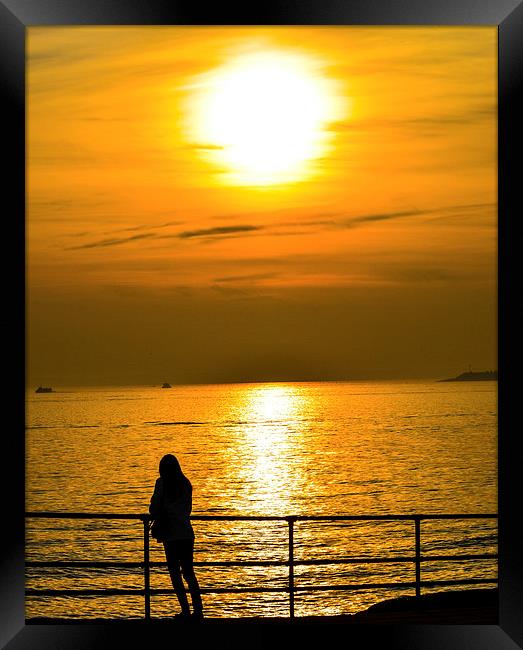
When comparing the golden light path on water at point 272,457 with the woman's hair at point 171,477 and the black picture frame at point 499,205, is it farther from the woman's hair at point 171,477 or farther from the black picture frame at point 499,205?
the black picture frame at point 499,205

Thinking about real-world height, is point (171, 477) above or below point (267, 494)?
above

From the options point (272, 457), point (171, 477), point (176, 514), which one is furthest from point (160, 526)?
point (272, 457)

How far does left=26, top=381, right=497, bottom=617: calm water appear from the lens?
25.0m

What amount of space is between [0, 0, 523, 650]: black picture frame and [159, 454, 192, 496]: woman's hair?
2.56 metres

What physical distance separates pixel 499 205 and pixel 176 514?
338 centimetres

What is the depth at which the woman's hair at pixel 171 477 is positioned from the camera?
6035 millimetres

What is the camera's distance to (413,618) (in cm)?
609

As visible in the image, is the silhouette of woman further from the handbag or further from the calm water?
the calm water

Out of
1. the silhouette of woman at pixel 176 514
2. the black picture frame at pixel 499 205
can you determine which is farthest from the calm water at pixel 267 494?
the black picture frame at pixel 499 205

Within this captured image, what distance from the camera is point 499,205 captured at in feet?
11.3

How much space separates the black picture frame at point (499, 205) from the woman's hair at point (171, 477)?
8.39 ft

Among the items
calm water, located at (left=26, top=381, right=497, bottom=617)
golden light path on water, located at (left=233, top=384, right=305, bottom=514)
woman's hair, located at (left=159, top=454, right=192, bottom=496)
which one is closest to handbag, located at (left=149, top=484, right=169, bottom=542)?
woman's hair, located at (left=159, top=454, right=192, bottom=496)

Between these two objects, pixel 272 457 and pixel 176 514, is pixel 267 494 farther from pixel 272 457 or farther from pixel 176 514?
pixel 176 514

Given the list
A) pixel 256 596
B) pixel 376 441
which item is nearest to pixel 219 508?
pixel 256 596
